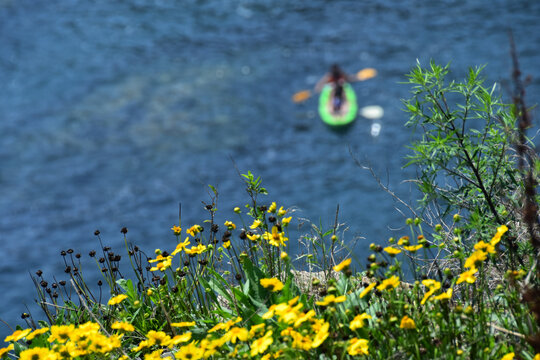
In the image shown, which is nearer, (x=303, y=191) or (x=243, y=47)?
(x=303, y=191)

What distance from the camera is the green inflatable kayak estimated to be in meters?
14.4

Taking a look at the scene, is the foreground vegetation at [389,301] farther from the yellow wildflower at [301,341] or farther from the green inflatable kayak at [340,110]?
the green inflatable kayak at [340,110]

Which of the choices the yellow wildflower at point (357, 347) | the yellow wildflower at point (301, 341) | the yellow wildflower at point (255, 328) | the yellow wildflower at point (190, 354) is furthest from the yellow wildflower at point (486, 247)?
the yellow wildflower at point (190, 354)

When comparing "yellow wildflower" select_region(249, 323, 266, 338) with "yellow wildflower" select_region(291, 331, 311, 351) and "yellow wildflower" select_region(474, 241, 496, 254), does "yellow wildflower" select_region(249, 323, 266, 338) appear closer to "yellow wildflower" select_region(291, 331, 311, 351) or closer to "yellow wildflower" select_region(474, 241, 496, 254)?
"yellow wildflower" select_region(291, 331, 311, 351)

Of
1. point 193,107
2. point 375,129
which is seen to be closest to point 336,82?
point 375,129

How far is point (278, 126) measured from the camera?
1406 centimetres

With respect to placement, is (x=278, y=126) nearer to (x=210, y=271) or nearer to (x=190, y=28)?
(x=190, y=28)

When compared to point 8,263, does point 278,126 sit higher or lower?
higher

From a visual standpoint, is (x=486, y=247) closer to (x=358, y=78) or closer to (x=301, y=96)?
(x=301, y=96)

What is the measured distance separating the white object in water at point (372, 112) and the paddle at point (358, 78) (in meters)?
1.34

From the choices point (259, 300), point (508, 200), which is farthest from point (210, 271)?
point (508, 200)

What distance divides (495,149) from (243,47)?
14967 millimetres

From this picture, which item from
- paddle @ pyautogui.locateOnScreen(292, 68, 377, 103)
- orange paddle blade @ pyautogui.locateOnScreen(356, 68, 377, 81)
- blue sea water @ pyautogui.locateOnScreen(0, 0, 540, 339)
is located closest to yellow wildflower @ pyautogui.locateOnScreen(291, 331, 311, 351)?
blue sea water @ pyautogui.locateOnScreen(0, 0, 540, 339)

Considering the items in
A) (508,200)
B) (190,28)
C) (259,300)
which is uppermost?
(190,28)
